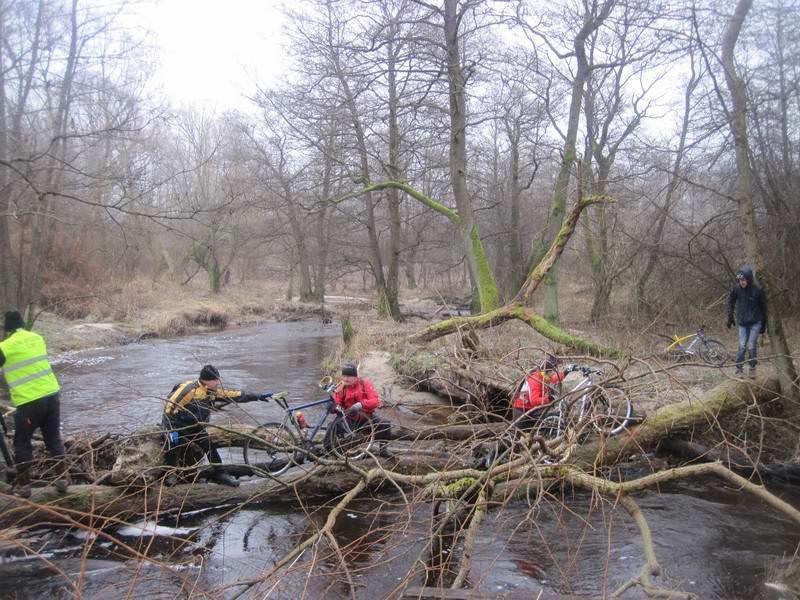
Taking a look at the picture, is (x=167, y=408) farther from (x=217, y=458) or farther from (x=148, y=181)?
(x=148, y=181)

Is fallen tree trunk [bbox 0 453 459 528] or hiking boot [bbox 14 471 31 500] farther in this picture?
fallen tree trunk [bbox 0 453 459 528]

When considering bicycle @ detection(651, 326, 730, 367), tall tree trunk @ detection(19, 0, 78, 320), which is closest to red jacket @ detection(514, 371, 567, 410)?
bicycle @ detection(651, 326, 730, 367)

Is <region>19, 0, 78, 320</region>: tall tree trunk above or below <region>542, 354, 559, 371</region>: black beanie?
above

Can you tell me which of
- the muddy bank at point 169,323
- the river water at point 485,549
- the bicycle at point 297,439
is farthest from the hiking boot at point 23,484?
the muddy bank at point 169,323

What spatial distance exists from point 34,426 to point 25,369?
0.62 metres

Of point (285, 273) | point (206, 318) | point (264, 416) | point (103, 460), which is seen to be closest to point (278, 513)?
point (103, 460)

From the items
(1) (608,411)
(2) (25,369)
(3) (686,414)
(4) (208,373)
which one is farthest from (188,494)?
(3) (686,414)

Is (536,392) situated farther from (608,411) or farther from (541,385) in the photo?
(608,411)

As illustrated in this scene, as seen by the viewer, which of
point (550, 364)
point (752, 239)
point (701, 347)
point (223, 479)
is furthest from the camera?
point (701, 347)

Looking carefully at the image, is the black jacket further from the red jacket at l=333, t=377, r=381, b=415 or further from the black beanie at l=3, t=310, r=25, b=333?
the black beanie at l=3, t=310, r=25, b=333

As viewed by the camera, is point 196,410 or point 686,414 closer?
point 196,410

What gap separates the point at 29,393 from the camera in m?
6.60

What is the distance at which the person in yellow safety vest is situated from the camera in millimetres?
6543

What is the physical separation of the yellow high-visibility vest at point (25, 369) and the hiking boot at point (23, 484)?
83 cm
